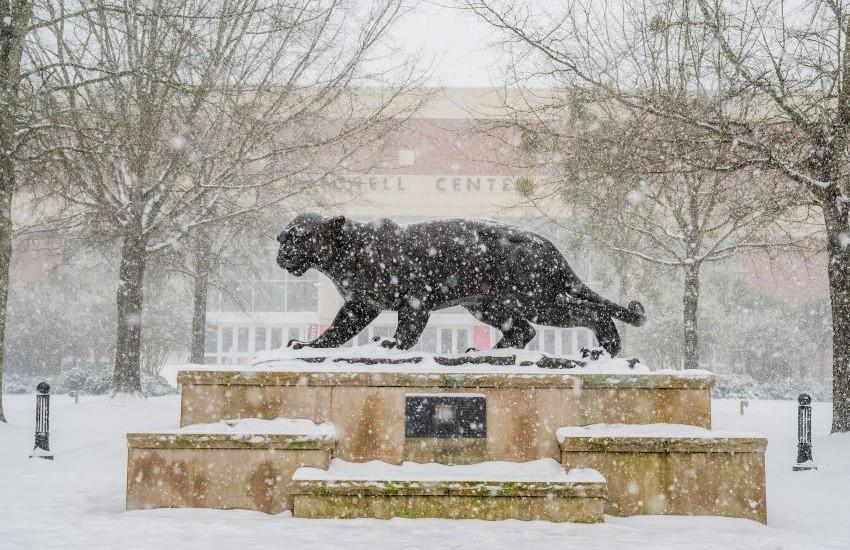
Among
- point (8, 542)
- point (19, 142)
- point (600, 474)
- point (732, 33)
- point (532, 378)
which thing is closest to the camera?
point (8, 542)

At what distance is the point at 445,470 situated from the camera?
6066 millimetres

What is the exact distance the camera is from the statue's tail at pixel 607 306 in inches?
272

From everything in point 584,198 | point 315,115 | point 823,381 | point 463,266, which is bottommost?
point 823,381

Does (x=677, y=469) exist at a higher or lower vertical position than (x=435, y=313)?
lower

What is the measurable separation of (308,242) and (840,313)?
26.5 ft

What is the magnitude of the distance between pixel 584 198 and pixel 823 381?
71.5 ft

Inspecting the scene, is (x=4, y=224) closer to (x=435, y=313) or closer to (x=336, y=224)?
(x=336, y=224)

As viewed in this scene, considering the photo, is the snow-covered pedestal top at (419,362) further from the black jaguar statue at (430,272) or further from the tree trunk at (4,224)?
the tree trunk at (4,224)

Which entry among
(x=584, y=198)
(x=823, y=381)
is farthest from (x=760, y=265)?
(x=584, y=198)

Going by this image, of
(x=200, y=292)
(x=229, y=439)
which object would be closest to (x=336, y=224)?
(x=229, y=439)

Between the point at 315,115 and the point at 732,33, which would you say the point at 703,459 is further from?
the point at 315,115

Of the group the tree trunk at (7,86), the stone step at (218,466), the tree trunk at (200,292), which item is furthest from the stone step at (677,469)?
the tree trunk at (200,292)

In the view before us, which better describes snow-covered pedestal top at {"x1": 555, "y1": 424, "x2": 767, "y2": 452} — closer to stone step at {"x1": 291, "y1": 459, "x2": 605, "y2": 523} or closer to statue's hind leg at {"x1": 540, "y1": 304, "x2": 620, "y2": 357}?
stone step at {"x1": 291, "y1": 459, "x2": 605, "y2": 523}

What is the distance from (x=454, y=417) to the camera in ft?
20.6
